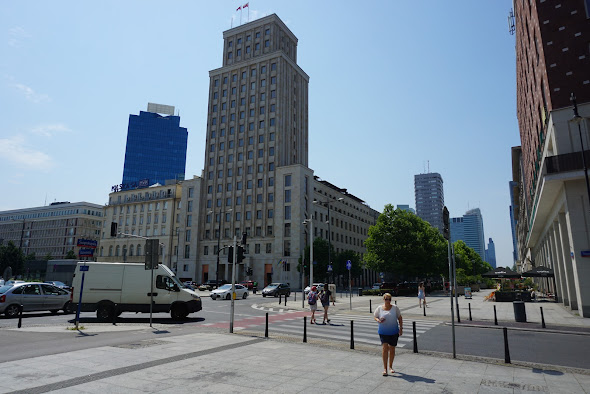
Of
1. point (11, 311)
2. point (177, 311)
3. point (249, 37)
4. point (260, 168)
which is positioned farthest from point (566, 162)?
point (249, 37)

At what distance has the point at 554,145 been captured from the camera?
22.2 metres

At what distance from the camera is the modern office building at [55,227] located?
123438 mm

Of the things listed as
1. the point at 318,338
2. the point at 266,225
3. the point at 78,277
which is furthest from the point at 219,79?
the point at 318,338

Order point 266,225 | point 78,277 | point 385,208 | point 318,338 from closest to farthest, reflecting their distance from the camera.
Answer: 1. point 318,338
2. point 78,277
3. point 385,208
4. point 266,225

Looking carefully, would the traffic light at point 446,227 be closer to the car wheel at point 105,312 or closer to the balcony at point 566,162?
the car wheel at point 105,312

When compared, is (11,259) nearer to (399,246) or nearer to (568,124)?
(399,246)

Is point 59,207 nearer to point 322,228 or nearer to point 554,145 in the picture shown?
point 322,228

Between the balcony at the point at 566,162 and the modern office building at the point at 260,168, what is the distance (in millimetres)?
47186

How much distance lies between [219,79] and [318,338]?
80.6 metres

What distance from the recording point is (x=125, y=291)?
1703 cm

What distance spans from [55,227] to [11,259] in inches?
2469

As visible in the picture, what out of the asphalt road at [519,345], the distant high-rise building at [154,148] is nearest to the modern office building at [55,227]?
the distant high-rise building at [154,148]

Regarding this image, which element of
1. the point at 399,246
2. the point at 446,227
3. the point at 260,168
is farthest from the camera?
the point at 260,168

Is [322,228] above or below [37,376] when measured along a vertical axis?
above
